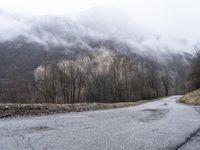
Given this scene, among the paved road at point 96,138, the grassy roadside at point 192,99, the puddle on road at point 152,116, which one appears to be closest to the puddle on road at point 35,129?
the paved road at point 96,138

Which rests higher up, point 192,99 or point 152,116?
point 192,99

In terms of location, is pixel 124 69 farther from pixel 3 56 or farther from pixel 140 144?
pixel 3 56

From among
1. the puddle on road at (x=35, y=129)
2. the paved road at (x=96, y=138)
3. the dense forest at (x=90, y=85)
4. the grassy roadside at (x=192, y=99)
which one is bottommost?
the paved road at (x=96, y=138)

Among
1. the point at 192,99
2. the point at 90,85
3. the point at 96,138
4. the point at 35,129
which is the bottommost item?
the point at 96,138

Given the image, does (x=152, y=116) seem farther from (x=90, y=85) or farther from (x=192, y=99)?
(x=90, y=85)

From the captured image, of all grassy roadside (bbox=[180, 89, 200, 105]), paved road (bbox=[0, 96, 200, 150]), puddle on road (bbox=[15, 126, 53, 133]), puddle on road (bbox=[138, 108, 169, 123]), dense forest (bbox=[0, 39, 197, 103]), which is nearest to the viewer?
paved road (bbox=[0, 96, 200, 150])

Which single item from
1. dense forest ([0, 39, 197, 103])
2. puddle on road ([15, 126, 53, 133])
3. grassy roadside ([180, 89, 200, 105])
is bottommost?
puddle on road ([15, 126, 53, 133])

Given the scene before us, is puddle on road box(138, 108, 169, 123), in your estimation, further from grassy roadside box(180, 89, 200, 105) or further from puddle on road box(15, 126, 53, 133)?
grassy roadside box(180, 89, 200, 105)

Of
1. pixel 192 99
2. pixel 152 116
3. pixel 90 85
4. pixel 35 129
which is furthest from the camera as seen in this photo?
pixel 90 85

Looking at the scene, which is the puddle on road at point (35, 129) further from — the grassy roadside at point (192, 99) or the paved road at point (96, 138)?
the grassy roadside at point (192, 99)

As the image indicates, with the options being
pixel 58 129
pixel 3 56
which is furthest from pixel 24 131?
pixel 3 56

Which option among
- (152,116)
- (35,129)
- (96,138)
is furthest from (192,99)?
(96,138)

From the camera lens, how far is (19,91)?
73.6 m

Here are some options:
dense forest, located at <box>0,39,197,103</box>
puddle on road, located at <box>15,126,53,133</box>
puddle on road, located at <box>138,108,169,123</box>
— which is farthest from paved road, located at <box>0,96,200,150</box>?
dense forest, located at <box>0,39,197,103</box>
